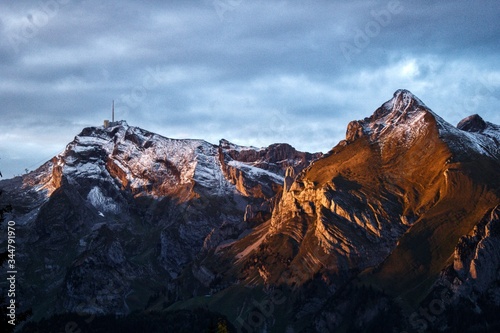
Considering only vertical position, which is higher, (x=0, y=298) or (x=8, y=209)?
(x=8, y=209)

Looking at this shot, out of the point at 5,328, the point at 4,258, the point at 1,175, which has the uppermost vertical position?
the point at 1,175

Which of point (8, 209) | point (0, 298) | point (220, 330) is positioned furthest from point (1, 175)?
point (220, 330)

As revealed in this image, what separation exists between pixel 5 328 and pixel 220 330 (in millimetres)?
61717

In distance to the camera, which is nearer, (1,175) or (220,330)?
(1,175)

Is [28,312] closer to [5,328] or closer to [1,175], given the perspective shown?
[5,328]

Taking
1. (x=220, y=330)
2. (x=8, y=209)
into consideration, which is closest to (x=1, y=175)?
(x=8, y=209)

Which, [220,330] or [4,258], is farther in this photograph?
[220,330]

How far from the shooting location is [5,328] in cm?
8250

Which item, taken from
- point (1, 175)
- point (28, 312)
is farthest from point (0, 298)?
point (1, 175)

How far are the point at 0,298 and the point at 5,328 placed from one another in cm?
457

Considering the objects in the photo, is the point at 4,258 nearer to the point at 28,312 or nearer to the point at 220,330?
the point at 28,312

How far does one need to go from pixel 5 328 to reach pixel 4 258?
604cm

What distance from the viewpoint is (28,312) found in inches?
3455

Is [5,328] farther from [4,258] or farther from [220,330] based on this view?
[220,330]
